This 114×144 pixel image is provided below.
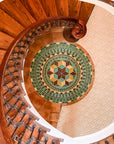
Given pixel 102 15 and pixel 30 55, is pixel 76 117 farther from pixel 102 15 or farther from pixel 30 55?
pixel 102 15

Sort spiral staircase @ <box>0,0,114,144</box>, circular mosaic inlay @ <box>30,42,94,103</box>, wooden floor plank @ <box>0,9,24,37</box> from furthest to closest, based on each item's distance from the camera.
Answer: circular mosaic inlay @ <box>30,42,94,103</box>
wooden floor plank @ <box>0,9,24,37</box>
spiral staircase @ <box>0,0,114,144</box>

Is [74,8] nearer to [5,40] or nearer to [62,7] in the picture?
[62,7]

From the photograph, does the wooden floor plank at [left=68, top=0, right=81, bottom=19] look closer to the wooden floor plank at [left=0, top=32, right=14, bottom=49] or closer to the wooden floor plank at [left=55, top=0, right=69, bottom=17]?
the wooden floor plank at [left=55, top=0, right=69, bottom=17]

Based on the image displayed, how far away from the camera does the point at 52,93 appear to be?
11.5ft

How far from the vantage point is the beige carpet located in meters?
3.09

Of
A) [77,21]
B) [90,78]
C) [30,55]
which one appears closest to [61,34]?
[77,21]

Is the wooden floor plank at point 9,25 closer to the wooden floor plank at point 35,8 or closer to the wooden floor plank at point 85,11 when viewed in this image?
the wooden floor plank at point 35,8

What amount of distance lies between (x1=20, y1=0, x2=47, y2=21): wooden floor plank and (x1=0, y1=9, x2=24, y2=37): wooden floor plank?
0.37m

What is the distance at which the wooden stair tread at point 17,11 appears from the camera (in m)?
2.20

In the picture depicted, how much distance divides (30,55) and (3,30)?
120 centimetres

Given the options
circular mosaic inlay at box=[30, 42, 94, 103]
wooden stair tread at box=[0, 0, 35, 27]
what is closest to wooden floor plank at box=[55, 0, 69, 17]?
wooden stair tread at box=[0, 0, 35, 27]

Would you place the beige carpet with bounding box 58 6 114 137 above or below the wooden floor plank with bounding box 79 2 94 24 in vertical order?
below

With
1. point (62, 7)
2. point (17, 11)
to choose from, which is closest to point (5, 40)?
point (17, 11)

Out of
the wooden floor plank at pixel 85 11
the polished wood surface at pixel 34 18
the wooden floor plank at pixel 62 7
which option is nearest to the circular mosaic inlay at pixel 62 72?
the polished wood surface at pixel 34 18
